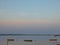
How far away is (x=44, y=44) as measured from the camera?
2285 millimetres

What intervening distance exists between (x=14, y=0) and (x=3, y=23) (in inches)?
22.8

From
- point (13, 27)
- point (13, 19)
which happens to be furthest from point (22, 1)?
point (13, 27)

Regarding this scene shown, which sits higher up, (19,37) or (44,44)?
(19,37)

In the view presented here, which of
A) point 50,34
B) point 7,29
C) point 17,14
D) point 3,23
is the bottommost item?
point 50,34

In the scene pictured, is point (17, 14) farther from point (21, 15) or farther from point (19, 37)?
point (19, 37)

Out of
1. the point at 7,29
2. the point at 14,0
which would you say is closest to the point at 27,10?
the point at 14,0

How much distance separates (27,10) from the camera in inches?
90.5

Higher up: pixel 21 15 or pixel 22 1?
pixel 22 1

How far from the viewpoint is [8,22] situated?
2350 millimetres

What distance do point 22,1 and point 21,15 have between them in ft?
1.03

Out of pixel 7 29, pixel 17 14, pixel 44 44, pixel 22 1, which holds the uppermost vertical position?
pixel 22 1

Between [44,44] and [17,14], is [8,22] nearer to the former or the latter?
[17,14]

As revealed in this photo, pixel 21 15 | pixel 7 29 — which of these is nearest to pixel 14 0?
pixel 21 15

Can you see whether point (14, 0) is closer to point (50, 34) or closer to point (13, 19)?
point (13, 19)
